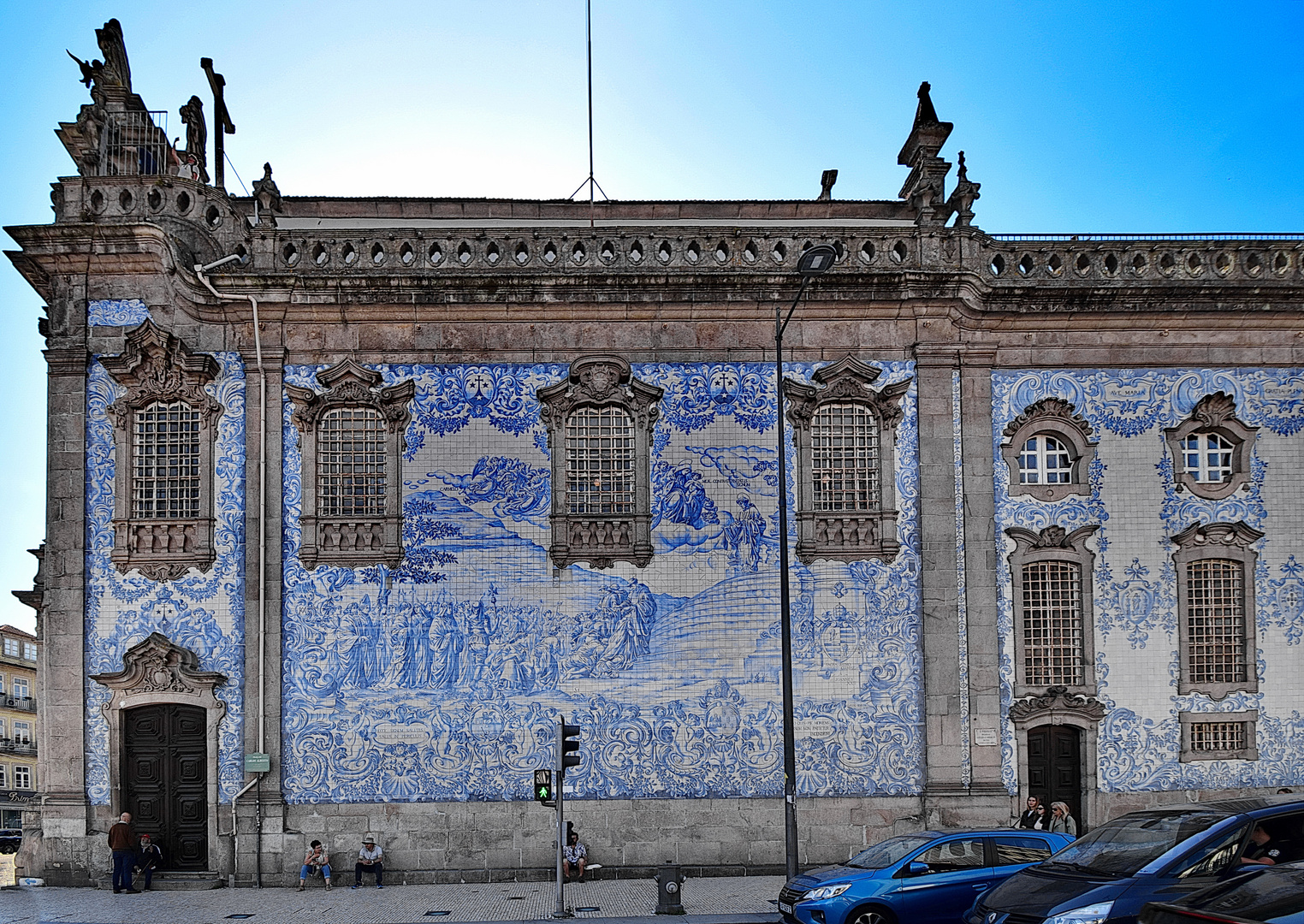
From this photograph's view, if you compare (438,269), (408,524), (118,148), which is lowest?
(408,524)

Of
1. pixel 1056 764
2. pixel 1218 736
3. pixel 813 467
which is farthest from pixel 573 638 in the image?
pixel 1218 736

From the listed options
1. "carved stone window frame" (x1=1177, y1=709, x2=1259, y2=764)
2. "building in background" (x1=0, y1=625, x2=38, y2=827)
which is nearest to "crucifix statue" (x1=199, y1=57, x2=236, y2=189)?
"carved stone window frame" (x1=1177, y1=709, x2=1259, y2=764)

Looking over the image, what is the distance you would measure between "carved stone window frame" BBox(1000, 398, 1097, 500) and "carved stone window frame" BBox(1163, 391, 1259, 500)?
60.8 inches

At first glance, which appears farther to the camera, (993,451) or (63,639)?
(993,451)

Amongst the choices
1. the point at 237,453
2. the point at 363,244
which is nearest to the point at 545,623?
the point at 237,453

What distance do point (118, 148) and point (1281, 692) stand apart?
22.6m

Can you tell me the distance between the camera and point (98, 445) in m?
19.4

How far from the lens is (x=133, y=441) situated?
765 inches

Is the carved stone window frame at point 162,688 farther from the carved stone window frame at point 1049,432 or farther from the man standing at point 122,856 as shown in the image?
the carved stone window frame at point 1049,432

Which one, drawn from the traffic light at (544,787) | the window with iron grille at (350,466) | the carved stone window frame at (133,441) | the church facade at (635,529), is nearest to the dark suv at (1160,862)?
the traffic light at (544,787)

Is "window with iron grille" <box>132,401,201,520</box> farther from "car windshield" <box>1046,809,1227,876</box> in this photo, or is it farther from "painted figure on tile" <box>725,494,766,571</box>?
"car windshield" <box>1046,809,1227,876</box>

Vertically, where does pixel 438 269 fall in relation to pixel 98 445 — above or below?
above

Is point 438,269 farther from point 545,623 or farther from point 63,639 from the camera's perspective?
point 63,639

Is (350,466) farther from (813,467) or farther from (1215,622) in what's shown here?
(1215,622)
